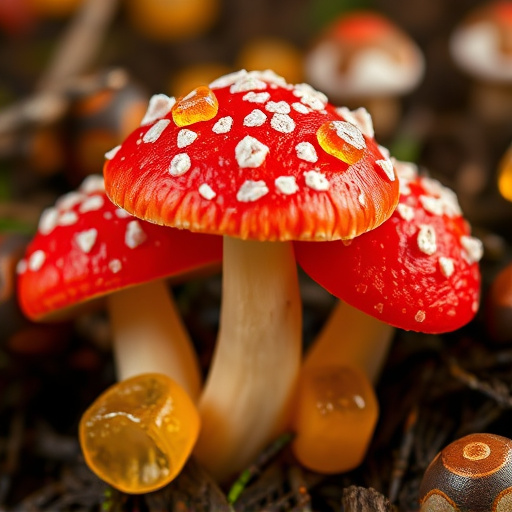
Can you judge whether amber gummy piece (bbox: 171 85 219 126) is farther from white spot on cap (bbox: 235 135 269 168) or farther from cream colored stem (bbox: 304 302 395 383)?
cream colored stem (bbox: 304 302 395 383)

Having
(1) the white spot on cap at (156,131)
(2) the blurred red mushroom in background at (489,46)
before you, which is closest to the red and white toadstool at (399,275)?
(1) the white spot on cap at (156,131)

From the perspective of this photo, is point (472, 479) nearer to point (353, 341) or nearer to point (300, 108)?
point (353, 341)

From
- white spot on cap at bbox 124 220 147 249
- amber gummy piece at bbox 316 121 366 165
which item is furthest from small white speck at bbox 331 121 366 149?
white spot on cap at bbox 124 220 147 249

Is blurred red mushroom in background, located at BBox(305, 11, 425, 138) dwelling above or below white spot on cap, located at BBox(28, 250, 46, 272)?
below

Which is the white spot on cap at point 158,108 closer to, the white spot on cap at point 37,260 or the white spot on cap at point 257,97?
the white spot on cap at point 257,97

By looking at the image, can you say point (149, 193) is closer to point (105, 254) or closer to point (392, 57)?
point (105, 254)

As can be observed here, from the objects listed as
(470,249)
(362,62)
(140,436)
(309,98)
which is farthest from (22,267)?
(362,62)
